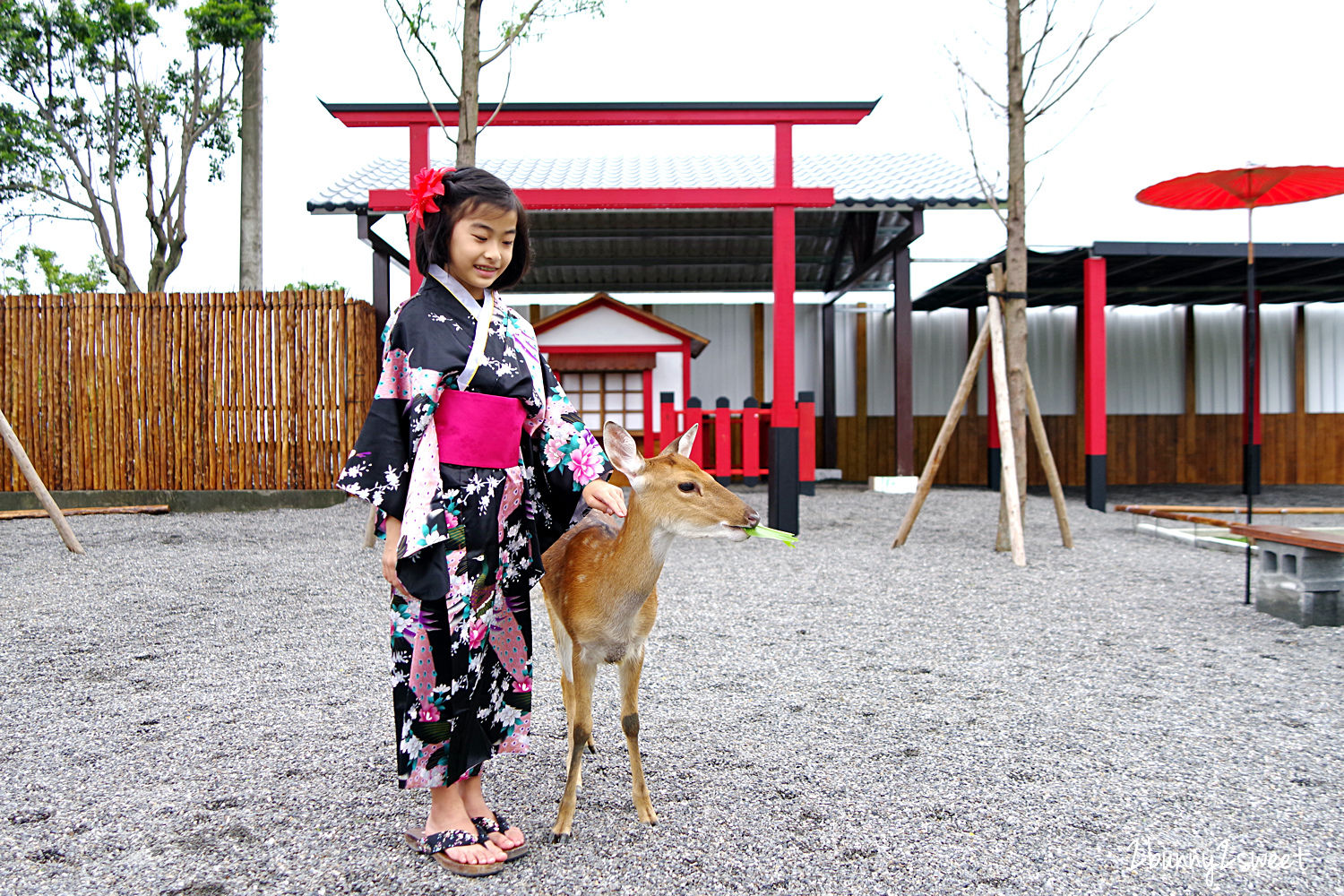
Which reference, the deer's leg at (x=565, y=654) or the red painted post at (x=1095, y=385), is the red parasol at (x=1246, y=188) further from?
the deer's leg at (x=565, y=654)

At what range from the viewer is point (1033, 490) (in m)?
14.0

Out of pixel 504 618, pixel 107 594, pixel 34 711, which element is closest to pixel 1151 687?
pixel 504 618

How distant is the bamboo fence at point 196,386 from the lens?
9.23m

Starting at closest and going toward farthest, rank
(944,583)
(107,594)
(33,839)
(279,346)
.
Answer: (33,839)
(107,594)
(944,583)
(279,346)

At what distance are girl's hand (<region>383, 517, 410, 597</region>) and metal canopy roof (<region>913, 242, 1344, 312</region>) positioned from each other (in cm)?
1029

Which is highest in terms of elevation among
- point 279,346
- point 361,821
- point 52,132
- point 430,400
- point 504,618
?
point 52,132

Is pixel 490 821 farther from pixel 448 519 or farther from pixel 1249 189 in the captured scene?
pixel 1249 189

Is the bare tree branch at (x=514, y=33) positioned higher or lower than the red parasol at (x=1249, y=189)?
higher

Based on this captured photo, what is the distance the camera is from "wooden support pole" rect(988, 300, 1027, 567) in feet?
21.2

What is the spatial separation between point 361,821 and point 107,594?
12.9 feet

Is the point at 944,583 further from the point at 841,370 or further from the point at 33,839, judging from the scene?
the point at 841,370

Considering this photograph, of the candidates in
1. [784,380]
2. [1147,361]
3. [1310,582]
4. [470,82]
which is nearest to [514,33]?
[470,82]

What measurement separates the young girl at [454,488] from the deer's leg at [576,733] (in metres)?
0.13

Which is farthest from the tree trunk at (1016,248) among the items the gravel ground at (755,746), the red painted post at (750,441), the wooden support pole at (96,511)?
the wooden support pole at (96,511)
